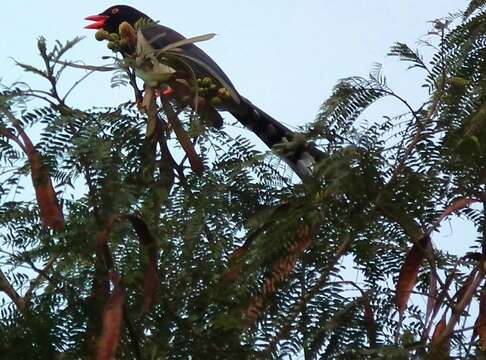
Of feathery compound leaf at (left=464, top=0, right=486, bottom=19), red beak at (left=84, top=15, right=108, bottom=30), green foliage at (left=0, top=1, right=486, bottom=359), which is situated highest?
red beak at (left=84, top=15, right=108, bottom=30)

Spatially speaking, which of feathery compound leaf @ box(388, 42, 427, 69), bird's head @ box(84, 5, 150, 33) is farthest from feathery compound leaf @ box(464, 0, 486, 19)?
bird's head @ box(84, 5, 150, 33)

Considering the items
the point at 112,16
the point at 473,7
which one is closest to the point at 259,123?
the point at 473,7

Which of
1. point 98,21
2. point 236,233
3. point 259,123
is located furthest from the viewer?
point 98,21

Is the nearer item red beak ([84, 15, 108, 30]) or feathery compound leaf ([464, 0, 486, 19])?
feathery compound leaf ([464, 0, 486, 19])

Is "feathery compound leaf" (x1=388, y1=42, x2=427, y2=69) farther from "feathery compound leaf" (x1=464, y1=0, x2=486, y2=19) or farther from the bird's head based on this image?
the bird's head

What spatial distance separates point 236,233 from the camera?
6.53 feet

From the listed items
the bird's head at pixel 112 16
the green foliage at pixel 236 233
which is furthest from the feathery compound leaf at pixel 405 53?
the bird's head at pixel 112 16

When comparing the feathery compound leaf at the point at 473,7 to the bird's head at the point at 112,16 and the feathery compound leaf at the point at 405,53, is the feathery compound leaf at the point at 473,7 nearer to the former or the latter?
the feathery compound leaf at the point at 405,53

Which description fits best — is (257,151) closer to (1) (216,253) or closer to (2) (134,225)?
(1) (216,253)

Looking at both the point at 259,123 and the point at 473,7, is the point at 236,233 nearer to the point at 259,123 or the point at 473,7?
the point at 473,7

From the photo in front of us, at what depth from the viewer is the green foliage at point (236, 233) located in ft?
5.49

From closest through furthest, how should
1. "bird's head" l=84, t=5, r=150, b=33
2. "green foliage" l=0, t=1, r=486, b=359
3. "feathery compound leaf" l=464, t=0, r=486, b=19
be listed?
"green foliage" l=0, t=1, r=486, b=359, "feathery compound leaf" l=464, t=0, r=486, b=19, "bird's head" l=84, t=5, r=150, b=33

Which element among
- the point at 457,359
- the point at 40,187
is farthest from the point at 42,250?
the point at 457,359

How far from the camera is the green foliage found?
1.67m
